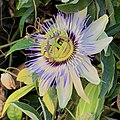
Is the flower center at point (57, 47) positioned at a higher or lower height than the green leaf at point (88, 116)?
higher

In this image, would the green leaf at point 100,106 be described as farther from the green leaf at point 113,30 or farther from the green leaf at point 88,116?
the green leaf at point 113,30

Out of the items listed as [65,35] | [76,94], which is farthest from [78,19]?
[76,94]

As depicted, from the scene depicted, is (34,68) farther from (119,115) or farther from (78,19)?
(119,115)

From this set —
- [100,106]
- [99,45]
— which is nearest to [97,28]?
[99,45]

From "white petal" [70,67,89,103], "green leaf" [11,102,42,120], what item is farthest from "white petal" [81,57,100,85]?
"green leaf" [11,102,42,120]

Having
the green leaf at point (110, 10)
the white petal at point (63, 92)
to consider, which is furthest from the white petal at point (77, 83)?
the green leaf at point (110, 10)
